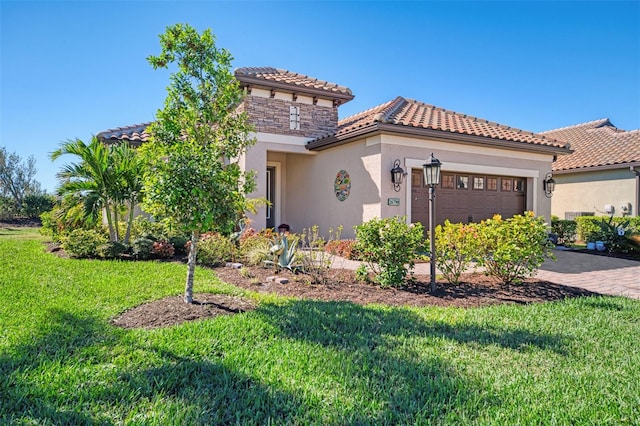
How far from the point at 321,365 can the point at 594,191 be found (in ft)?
57.7

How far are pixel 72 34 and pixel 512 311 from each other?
11.4 m

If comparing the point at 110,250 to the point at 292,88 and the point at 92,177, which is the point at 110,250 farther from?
the point at 292,88

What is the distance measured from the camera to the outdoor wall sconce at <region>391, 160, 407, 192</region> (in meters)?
10.0

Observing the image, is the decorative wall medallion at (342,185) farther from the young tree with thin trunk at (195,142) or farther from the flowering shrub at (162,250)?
the young tree with thin trunk at (195,142)

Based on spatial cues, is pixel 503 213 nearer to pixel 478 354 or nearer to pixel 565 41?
pixel 565 41

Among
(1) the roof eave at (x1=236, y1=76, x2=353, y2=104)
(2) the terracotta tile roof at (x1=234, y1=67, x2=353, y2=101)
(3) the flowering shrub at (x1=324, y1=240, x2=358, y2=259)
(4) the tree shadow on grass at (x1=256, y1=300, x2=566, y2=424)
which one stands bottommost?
(4) the tree shadow on grass at (x1=256, y1=300, x2=566, y2=424)

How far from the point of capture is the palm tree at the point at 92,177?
9.10 m

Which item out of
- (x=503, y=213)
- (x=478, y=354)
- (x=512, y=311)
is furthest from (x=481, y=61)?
(x=478, y=354)

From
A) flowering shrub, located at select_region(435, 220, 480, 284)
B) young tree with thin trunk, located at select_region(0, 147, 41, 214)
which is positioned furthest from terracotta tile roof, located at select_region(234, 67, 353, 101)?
young tree with thin trunk, located at select_region(0, 147, 41, 214)

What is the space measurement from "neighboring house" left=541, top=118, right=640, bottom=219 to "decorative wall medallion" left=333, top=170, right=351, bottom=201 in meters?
11.6

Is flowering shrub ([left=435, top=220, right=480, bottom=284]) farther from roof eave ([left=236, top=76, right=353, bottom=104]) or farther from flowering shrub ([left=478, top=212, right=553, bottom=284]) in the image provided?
roof eave ([left=236, top=76, right=353, bottom=104])

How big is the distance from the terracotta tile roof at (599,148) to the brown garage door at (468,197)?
18.6 feet

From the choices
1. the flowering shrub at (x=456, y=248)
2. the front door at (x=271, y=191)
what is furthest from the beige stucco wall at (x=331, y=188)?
the flowering shrub at (x=456, y=248)

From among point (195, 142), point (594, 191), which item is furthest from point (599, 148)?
point (195, 142)
